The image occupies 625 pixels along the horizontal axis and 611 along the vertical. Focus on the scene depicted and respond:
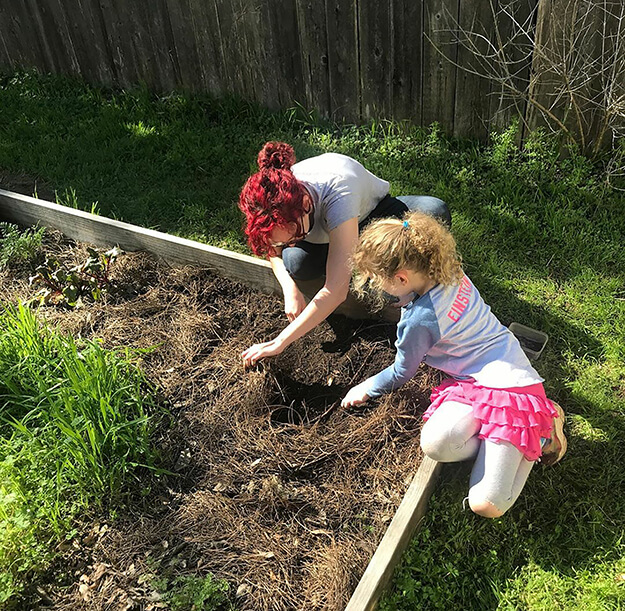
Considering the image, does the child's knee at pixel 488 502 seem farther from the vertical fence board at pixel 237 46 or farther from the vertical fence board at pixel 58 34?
the vertical fence board at pixel 58 34

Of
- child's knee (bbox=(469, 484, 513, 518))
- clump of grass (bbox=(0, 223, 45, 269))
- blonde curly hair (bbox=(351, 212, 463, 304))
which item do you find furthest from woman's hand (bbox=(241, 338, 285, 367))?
clump of grass (bbox=(0, 223, 45, 269))

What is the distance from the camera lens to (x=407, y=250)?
2004 mm

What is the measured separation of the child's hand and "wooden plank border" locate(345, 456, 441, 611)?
364 millimetres

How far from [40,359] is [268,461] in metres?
1.15

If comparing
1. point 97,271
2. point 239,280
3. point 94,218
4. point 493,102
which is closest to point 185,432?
point 239,280

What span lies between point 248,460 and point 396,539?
0.72 metres

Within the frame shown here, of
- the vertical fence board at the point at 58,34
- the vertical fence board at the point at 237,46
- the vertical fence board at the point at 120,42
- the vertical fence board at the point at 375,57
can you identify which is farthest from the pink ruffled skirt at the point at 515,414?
the vertical fence board at the point at 58,34

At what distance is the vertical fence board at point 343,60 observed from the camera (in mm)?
4035

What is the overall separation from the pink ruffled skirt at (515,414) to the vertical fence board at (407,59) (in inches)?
104

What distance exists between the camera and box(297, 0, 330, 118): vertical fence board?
4164 mm

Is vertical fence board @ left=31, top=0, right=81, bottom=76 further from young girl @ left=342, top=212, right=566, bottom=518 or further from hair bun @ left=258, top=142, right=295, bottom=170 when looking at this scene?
young girl @ left=342, top=212, right=566, bottom=518

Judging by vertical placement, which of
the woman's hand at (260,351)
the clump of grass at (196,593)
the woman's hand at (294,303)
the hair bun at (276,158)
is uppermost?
the hair bun at (276,158)

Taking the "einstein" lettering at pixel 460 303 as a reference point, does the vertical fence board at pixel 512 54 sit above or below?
above

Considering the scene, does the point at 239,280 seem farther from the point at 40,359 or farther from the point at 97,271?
the point at 40,359
